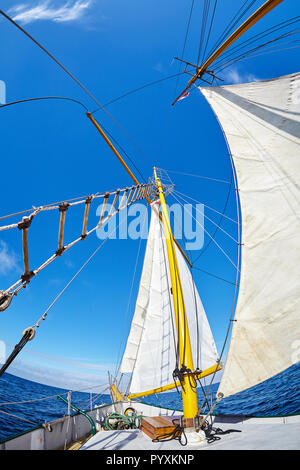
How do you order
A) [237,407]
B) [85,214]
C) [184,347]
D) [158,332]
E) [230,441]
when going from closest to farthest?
1. [230,441]
2. [85,214]
3. [184,347]
4. [158,332]
5. [237,407]

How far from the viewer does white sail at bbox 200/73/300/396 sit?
4.22m

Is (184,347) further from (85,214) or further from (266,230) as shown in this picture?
(85,214)

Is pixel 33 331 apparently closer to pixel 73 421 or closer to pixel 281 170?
pixel 73 421

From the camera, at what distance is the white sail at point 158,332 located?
398 inches

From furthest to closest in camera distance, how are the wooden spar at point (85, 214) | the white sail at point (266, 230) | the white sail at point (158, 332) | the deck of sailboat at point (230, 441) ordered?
the white sail at point (158, 332), the wooden spar at point (85, 214), the white sail at point (266, 230), the deck of sailboat at point (230, 441)

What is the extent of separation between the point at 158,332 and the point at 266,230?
867 centimetres

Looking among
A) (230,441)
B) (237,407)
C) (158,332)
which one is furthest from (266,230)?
(237,407)

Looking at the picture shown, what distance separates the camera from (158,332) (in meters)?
11.5

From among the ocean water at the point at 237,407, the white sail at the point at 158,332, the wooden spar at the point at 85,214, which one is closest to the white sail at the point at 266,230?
the ocean water at the point at 237,407

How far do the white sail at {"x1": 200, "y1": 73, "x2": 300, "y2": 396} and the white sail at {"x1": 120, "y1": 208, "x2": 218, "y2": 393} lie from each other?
3.59 meters

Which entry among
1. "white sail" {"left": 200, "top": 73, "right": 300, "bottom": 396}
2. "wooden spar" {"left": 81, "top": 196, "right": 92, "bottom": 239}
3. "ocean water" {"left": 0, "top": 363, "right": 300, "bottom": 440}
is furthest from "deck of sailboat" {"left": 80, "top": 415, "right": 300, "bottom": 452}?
"wooden spar" {"left": 81, "top": 196, "right": 92, "bottom": 239}

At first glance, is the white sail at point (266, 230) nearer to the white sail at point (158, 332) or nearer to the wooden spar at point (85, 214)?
the white sail at point (158, 332)

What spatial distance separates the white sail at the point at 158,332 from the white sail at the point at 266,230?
3595 mm
